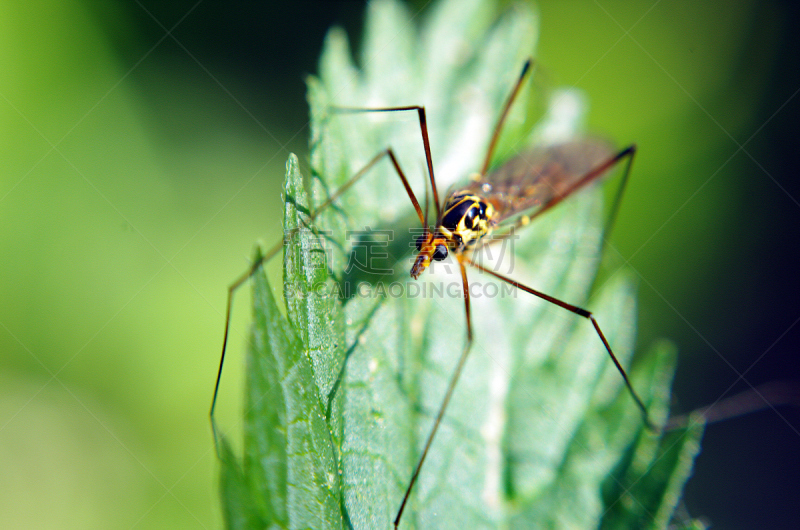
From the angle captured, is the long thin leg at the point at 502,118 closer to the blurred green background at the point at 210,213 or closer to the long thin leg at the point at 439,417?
the blurred green background at the point at 210,213

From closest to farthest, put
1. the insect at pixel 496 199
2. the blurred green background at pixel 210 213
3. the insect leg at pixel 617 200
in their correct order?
the insect at pixel 496 199 → the blurred green background at pixel 210 213 → the insect leg at pixel 617 200

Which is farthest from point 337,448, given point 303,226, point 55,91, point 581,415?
point 55,91

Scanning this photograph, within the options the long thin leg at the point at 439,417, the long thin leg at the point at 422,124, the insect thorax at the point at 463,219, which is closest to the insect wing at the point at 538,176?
the insect thorax at the point at 463,219

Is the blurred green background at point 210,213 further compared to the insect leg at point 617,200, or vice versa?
the insect leg at point 617,200

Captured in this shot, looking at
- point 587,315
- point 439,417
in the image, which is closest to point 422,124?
point 587,315

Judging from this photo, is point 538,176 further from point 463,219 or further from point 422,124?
point 422,124

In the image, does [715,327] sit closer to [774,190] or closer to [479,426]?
[774,190]
